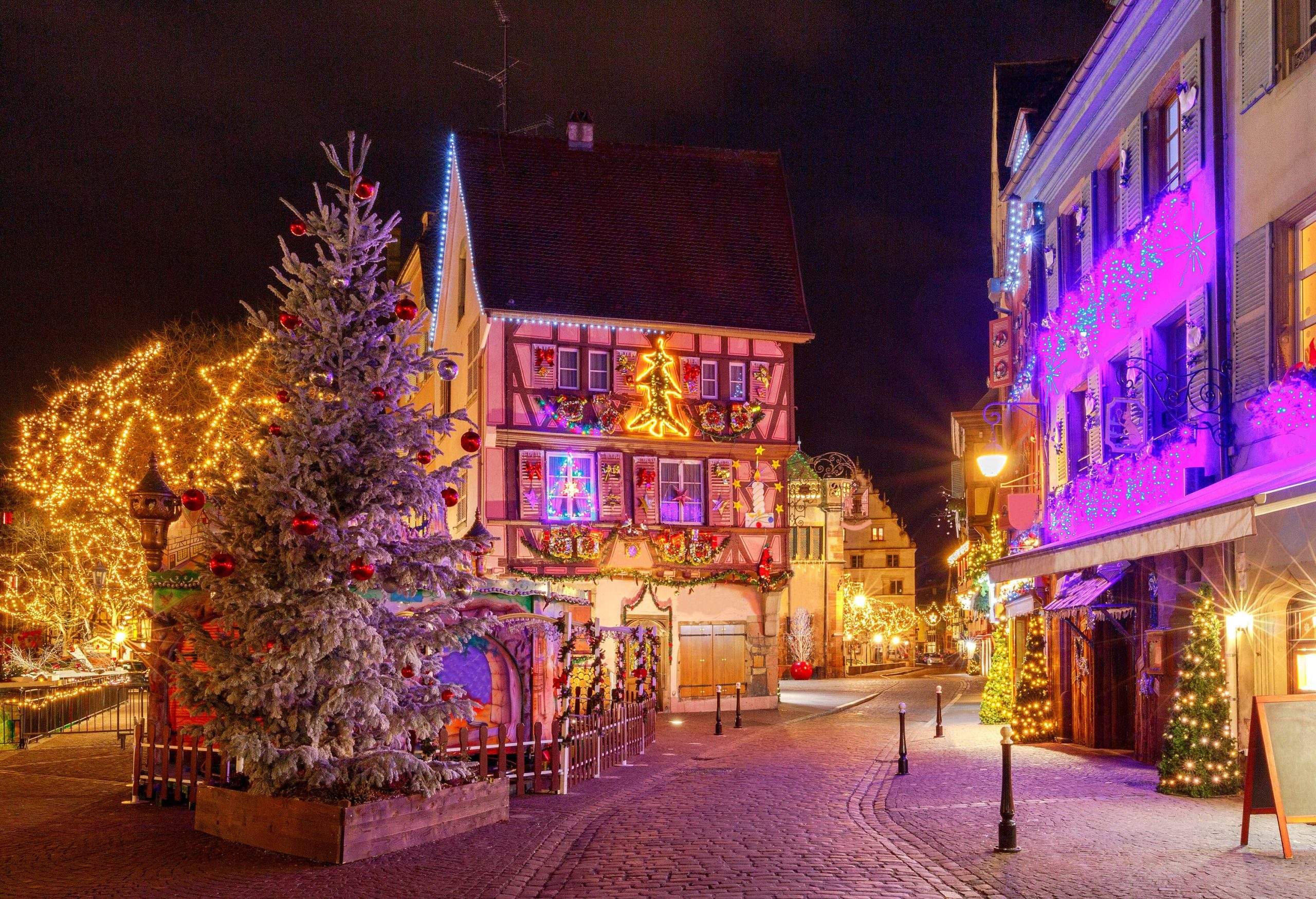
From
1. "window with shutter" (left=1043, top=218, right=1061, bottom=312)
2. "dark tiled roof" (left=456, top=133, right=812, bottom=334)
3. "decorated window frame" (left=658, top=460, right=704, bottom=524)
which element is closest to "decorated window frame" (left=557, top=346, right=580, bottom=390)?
"dark tiled roof" (left=456, top=133, right=812, bottom=334)

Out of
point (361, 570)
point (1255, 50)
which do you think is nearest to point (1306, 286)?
point (1255, 50)

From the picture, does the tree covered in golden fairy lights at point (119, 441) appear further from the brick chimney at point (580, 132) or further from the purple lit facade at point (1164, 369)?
the purple lit facade at point (1164, 369)

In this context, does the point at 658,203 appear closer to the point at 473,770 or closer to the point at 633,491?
the point at 633,491

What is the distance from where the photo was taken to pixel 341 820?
35.5 ft

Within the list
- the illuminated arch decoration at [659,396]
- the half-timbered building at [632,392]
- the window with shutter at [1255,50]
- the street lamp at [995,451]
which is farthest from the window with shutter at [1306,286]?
the illuminated arch decoration at [659,396]

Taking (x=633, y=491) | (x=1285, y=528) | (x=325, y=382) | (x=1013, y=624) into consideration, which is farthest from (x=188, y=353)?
(x=1285, y=528)

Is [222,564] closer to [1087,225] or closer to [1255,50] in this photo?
[1255,50]

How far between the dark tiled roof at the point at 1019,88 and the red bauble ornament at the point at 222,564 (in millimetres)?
22493

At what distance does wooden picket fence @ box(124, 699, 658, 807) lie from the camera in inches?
559

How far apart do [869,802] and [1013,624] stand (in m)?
11.8

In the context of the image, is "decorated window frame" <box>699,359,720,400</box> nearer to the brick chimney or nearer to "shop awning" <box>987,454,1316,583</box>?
the brick chimney

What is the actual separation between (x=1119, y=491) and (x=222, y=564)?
11.5 metres

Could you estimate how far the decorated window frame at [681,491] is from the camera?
32.8m

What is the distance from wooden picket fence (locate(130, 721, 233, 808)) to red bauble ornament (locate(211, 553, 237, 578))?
3.50 meters
